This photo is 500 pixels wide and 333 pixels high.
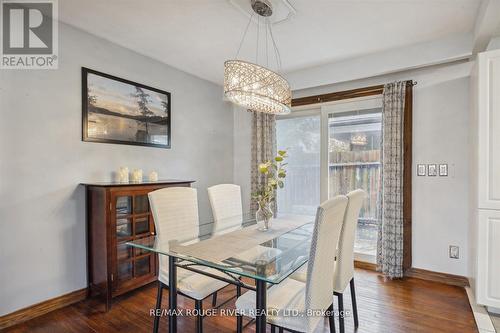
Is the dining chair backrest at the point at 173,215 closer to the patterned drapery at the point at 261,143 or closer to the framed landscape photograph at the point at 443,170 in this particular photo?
the patterned drapery at the point at 261,143

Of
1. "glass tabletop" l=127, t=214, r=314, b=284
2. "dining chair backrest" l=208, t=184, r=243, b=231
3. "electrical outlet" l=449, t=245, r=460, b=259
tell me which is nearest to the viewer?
"glass tabletop" l=127, t=214, r=314, b=284

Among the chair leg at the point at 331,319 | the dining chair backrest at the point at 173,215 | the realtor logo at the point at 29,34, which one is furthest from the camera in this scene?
the realtor logo at the point at 29,34

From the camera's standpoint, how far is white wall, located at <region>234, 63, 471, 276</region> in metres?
2.80

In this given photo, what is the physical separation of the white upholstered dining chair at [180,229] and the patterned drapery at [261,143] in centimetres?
176

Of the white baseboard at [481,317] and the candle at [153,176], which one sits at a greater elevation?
the candle at [153,176]

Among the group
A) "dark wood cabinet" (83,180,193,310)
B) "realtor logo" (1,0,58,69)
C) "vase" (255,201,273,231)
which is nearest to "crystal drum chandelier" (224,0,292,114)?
"vase" (255,201,273,231)

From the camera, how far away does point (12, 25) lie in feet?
7.07

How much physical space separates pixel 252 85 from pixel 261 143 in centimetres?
215

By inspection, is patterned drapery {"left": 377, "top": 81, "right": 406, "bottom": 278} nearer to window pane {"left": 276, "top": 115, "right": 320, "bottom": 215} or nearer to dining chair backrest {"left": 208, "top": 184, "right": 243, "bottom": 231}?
window pane {"left": 276, "top": 115, "right": 320, "bottom": 215}

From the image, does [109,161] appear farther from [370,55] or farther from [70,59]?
[370,55]

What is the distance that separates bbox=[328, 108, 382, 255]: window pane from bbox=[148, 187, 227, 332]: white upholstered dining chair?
2.06 meters

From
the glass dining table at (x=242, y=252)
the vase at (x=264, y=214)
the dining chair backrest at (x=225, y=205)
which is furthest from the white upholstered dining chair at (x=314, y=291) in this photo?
the dining chair backrest at (x=225, y=205)

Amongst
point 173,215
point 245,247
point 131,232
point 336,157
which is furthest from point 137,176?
point 336,157

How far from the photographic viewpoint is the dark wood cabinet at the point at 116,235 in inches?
93.7
